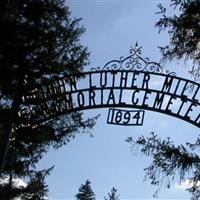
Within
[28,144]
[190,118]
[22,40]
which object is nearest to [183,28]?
[190,118]

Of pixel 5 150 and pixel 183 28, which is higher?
pixel 183 28

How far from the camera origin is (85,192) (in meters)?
51.3

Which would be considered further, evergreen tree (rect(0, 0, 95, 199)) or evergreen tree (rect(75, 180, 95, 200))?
evergreen tree (rect(75, 180, 95, 200))

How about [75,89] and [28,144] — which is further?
[28,144]

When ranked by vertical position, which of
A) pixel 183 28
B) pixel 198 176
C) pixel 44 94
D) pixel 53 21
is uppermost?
pixel 53 21

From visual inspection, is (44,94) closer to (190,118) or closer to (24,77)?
(24,77)

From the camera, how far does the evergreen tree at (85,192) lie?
5078cm

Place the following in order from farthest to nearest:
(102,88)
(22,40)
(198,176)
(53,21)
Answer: (53,21) < (22,40) < (102,88) < (198,176)

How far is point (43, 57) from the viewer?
48.1 feet

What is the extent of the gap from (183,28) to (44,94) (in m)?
2.82

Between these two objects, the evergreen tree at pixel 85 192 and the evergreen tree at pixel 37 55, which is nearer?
the evergreen tree at pixel 37 55

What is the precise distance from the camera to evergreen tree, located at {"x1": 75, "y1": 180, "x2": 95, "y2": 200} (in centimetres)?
5078

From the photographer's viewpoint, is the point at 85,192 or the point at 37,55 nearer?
the point at 37,55

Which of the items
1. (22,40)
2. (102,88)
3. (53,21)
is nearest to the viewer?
(102,88)
